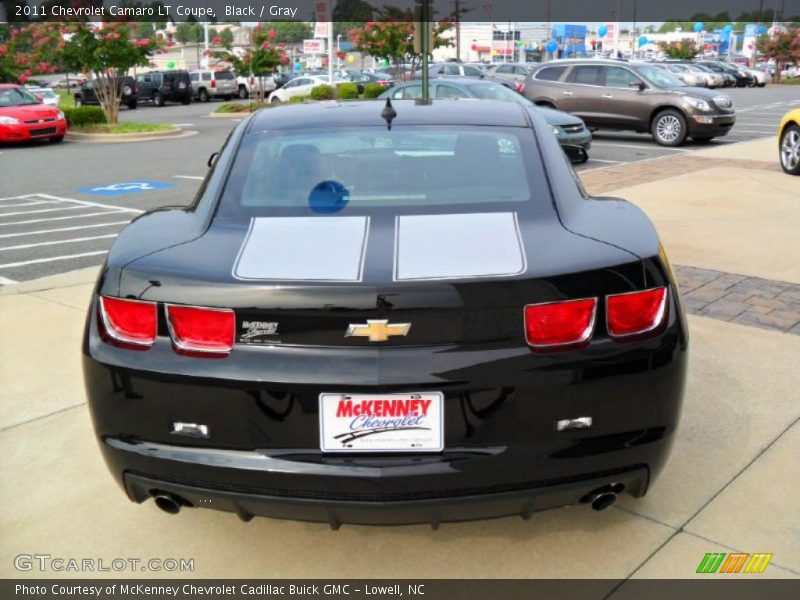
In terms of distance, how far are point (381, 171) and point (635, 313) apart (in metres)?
1.18

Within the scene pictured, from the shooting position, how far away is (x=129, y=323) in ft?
8.38

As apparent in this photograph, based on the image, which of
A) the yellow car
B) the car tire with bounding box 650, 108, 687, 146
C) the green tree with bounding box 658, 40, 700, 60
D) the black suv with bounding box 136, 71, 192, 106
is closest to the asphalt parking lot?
the car tire with bounding box 650, 108, 687, 146

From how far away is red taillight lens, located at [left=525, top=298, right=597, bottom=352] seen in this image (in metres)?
2.38

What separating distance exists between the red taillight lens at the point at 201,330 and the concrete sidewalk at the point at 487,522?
2.87 feet

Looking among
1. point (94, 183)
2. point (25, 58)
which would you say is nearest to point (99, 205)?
point (94, 183)

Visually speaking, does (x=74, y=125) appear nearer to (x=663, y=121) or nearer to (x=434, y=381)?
(x=663, y=121)

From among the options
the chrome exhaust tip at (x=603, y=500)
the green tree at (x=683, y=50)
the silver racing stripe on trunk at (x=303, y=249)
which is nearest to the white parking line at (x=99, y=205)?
the silver racing stripe on trunk at (x=303, y=249)

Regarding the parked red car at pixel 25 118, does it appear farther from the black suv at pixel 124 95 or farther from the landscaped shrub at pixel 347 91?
the black suv at pixel 124 95

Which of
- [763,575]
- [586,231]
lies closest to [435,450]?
[586,231]

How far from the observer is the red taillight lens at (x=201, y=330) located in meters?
2.41

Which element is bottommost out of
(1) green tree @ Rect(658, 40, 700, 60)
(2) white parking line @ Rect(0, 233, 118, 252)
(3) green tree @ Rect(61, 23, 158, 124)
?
(2) white parking line @ Rect(0, 233, 118, 252)

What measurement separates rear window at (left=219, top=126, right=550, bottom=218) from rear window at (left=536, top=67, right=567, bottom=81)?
53.9 feet

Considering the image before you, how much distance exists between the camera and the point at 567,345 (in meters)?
2.42

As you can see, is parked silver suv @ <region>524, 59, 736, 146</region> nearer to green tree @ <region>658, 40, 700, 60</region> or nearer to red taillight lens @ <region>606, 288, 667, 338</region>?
red taillight lens @ <region>606, 288, 667, 338</region>
